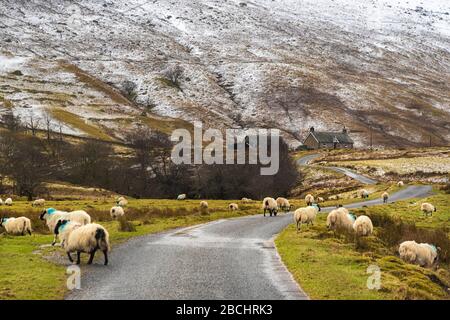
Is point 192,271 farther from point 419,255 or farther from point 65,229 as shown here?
point 419,255

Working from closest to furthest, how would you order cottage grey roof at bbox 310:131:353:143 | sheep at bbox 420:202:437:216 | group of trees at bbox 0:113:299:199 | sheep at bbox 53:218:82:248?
sheep at bbox 53:218:82:248 < sheep at bbox 420:202:437:216 < group of trees at bbox 0:113:299:199 < cottage grey roof at bbox 310:131:353:143

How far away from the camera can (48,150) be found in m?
122

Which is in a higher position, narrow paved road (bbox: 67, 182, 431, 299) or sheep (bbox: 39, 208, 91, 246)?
sheep (bbox: 39, 208, 91, 246)

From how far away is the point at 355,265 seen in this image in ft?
62.3

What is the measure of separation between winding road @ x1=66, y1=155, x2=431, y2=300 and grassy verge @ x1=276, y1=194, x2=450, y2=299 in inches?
25.8

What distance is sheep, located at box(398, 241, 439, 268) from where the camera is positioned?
22953 mm

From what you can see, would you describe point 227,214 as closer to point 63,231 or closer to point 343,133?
point 63,231

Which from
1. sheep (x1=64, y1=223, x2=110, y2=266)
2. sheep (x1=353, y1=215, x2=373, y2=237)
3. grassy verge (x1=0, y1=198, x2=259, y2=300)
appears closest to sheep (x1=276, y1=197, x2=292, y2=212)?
grassy verge (x1=0, y1=198, x2=259, y2=300)

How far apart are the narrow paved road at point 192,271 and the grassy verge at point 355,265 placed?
2.26 ft

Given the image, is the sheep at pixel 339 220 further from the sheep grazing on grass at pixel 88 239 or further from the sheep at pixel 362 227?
the sheep grazing on grass at pixel 88 239

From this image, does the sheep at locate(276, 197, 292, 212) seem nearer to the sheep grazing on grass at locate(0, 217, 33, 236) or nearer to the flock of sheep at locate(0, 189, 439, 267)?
the flock of sheep at locate(0, 189, 439, 267)

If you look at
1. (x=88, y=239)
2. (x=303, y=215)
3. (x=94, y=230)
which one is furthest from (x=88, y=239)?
(x=303, y=215)

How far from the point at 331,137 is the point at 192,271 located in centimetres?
16999
